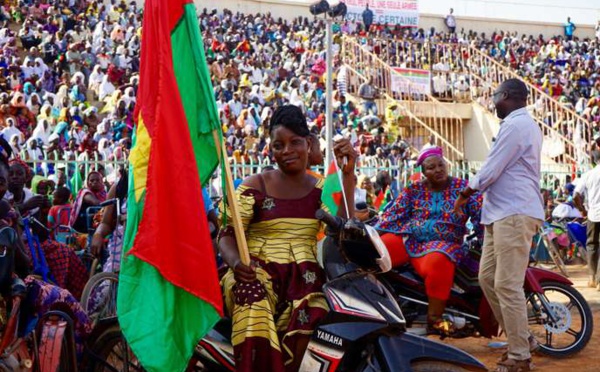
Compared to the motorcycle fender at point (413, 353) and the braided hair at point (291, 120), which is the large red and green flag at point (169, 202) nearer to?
the braided hair at point (291, 120)

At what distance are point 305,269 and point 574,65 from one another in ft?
99.8

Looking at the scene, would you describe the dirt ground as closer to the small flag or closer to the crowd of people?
the crowd of people

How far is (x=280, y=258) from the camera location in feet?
11.7

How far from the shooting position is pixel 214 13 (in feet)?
93.1

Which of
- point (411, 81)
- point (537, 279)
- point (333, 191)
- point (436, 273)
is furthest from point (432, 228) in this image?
point (411, 81)

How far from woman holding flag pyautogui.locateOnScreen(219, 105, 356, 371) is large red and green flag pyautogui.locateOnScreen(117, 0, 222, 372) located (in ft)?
0.48

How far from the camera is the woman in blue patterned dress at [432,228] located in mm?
5469

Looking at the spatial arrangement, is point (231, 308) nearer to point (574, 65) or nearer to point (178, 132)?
point (178, 132)

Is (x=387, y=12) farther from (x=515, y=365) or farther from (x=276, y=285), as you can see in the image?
(x=276, y=285)

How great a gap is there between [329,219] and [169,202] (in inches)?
27.3

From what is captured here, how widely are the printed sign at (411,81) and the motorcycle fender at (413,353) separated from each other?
65.5 feet

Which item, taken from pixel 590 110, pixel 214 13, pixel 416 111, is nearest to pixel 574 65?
pixel 590 110

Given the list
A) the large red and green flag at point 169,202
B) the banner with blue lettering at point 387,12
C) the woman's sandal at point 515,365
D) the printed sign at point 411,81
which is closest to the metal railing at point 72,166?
the woman's sandal at point 515,365

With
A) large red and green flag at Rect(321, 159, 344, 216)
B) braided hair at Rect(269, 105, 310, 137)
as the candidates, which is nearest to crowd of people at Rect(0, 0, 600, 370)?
braided hair at Rect(269, 105, 310, 137)
